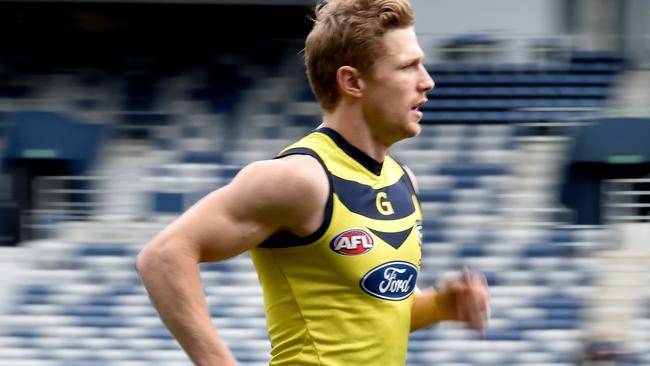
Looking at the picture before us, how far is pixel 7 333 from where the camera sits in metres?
7.00

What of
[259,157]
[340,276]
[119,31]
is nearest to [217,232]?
[340,276]

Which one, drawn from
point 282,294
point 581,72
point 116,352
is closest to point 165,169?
point 116,352

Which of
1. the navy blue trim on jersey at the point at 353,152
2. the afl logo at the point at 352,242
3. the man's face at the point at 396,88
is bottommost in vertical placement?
the afl logo at the point at 352,242

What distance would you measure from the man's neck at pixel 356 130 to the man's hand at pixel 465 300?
13.7 inches

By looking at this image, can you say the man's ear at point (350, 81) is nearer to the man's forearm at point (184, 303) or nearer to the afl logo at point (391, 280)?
the afl logo at point (391, 280)

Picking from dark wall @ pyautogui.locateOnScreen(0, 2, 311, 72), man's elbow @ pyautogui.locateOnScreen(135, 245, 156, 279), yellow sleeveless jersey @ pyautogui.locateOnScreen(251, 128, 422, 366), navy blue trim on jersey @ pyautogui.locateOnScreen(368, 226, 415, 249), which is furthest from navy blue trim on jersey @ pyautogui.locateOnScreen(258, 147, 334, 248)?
dark wall @ pyautogui.locateOnScreen(0, 2, 311, 72)

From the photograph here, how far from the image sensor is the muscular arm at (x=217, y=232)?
6.98 ft

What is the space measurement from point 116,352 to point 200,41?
232 cm

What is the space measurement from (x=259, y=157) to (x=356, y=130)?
5.08 meters

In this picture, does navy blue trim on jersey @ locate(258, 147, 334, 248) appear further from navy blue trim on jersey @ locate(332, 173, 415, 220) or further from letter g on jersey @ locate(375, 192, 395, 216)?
letter g on jersey @ locate(375, 192, 395, 216)

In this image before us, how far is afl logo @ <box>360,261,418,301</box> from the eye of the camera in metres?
2.33

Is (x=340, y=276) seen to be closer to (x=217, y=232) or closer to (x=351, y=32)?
(x=217, y=232)

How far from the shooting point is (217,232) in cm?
217

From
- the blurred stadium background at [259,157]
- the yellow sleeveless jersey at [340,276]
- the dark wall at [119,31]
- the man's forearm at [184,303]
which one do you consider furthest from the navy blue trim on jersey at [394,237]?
the dark wall at [119,31]
